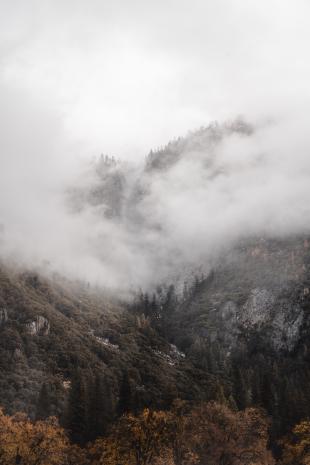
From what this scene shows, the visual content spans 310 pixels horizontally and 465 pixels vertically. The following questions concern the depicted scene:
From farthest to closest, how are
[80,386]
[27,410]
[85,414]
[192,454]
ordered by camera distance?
1. [27,410]
2. [80,386]
3. [85,414]
4. [192,454]

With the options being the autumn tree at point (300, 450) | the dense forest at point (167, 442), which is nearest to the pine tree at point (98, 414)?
the dense forest at point (167, 442)

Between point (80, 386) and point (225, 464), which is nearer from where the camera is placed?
point (225, 464)

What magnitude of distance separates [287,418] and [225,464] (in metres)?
50.4

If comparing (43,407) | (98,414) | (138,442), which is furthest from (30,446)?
(43,407)

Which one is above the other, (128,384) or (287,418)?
(128,384)

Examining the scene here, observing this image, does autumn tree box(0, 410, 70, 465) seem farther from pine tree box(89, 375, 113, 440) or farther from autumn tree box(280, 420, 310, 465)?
autumn tree box(280, 420, 310, 465)

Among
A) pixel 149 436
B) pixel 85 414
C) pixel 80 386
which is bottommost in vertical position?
pixel 149 436

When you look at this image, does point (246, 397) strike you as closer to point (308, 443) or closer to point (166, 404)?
point (166, 404)

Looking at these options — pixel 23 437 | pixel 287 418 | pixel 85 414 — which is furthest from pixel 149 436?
pixel 287 418

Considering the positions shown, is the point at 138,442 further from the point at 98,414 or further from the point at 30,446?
the point at 98,414

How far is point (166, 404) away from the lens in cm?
11806

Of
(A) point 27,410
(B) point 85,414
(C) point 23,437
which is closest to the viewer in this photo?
(C) point 23,437

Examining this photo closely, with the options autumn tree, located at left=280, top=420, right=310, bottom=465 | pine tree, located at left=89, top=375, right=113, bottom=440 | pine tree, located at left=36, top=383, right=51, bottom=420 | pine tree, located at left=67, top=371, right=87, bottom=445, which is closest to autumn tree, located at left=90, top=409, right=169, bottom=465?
autumn tree, located at left=280, top=420, right=310, bottom=465

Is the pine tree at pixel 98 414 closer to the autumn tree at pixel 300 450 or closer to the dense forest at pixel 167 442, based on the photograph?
the dense forest at pixel 167 442
